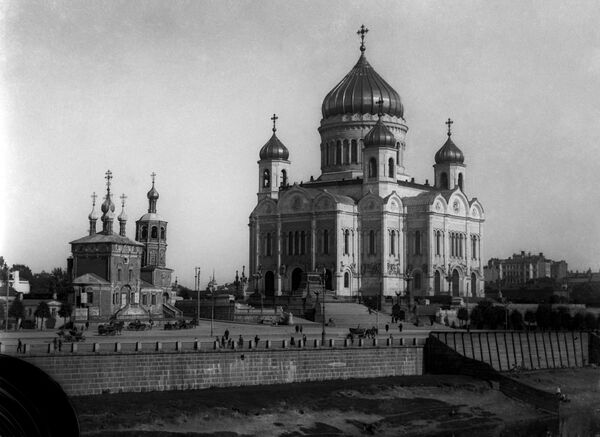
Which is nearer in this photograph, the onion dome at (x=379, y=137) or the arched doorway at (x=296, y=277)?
the onion dome at (x=379, y=137)

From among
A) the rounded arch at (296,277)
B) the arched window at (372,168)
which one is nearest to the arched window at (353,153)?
the arched window at (372,168)

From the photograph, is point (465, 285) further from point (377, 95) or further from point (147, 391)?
point (147, 391)

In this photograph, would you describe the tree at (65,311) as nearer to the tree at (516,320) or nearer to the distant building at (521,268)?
the tree at (516,320)

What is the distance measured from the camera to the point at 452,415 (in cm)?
4466

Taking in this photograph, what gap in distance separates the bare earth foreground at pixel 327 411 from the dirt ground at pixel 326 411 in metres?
0.03

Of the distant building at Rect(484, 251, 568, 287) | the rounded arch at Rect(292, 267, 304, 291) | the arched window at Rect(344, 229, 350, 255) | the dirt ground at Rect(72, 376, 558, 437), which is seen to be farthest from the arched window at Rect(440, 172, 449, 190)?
the distant building at Rect(484, 251, 568, 287)

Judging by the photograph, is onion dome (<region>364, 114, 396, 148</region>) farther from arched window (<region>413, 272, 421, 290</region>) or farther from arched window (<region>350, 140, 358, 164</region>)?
arched window (<region>413, 272, 421, 290</region>)

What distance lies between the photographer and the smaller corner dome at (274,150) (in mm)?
90938

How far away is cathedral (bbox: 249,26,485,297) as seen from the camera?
83938 millimetres

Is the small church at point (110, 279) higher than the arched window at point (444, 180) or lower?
lower

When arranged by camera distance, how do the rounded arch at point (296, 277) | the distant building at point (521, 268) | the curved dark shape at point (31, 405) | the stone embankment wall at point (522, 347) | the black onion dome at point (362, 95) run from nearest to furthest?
the curved dark shape at point (31, 405) < the stone embankment wall at point (522, 347) < the rounded arch at point (296, 277) < the black onion dome at point (362, 95) < the distant building at point (521, 268)

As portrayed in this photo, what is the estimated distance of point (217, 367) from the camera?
4238 cm

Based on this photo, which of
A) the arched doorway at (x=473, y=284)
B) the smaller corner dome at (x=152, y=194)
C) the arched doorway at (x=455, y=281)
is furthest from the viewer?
the smaller corner dome at (x=152, y=194)

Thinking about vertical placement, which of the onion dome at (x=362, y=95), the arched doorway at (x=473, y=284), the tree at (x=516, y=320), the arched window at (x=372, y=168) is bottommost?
the tree at (x=516, y=320)
